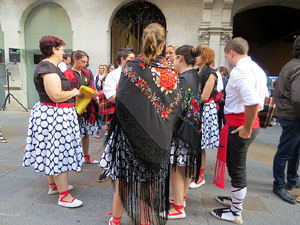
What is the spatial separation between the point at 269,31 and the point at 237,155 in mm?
16349

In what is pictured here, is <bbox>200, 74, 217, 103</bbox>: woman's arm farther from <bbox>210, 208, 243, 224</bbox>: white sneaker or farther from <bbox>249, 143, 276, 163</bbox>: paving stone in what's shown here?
<bbox>249, 143, 276, 163</bbox>: paving stone

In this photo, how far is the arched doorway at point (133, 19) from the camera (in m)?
8.56

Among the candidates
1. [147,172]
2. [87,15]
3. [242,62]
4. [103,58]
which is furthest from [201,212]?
[87,15]

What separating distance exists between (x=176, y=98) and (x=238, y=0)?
→ 816 cm

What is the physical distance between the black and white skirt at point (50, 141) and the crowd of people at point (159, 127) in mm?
10

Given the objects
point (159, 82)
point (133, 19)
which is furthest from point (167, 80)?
point (133, 19)

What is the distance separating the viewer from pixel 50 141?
8.19 feet

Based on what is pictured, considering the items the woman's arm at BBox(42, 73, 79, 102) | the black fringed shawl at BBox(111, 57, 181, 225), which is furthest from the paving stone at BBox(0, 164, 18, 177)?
Answer: the black fringed shawl at BBox(111, 57, 181, 225)

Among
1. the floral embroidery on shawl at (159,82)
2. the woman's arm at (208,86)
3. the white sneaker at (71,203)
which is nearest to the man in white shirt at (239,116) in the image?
the woman's arm at (208,86)

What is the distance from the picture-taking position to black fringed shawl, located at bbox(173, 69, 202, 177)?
2.20m

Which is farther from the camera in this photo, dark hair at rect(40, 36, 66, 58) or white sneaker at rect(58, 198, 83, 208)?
white sneaker at rect(58, 198, 83, 208)

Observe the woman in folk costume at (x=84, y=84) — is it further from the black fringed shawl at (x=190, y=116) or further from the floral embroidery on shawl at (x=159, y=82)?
the floral embroidery on shawl at (x=159, y=82)

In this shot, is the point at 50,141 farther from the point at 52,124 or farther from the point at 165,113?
the point at 165,113

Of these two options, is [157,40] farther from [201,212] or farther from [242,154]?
[201,212]
